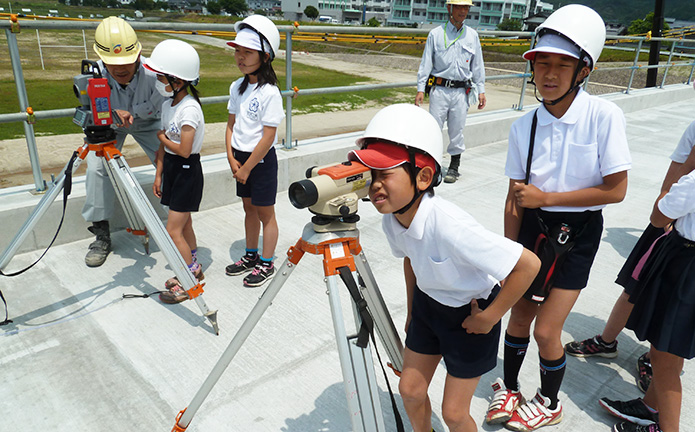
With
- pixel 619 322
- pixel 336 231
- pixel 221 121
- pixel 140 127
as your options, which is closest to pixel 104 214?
pixel 140 127

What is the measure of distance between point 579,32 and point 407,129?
0.77 metres

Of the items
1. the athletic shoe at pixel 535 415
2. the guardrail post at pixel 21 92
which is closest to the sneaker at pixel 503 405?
the athletic shoe at pixel 535 415

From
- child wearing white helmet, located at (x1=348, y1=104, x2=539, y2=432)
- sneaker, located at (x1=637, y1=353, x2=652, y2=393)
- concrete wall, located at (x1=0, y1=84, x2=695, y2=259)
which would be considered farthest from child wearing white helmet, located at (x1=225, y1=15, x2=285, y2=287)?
sneaker, located at (x1=637, y1=353, x2=652, y2=393)

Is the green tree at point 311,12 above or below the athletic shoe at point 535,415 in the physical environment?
above

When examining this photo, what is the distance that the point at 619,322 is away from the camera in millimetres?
2600

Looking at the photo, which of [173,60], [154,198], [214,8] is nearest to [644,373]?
[173,60]

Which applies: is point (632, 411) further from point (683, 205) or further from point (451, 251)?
point (451, 251)

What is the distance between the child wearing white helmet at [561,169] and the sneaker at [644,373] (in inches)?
24.4

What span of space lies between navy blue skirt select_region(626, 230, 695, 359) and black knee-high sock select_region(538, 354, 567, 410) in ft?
1.13

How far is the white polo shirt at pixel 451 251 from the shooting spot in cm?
152

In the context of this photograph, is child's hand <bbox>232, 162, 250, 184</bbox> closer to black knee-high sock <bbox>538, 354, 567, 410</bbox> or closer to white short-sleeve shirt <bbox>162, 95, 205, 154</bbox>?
white short-sleeve shirt <bbox>162, 95, 205, 154</bbox>

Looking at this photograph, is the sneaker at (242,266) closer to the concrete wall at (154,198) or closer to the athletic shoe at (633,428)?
the concrete wall at (154,198)

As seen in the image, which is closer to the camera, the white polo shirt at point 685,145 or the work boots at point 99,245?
the white polo shirt at point 685,145

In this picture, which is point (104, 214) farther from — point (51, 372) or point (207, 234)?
point (51, 372)
